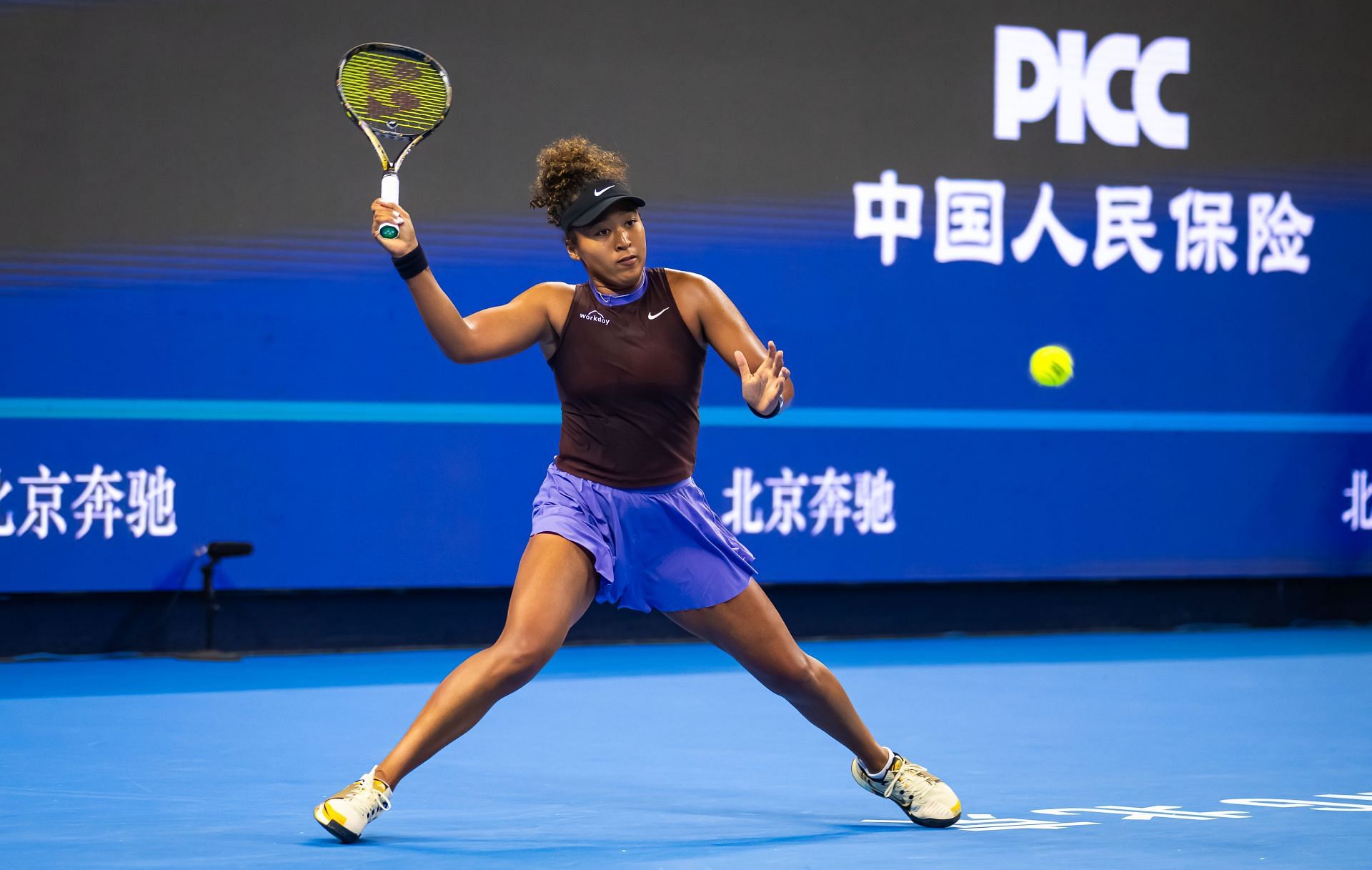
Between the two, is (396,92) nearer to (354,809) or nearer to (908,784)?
(354,809)

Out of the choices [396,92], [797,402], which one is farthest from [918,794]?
[797,402]

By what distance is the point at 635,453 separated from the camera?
4219 mm

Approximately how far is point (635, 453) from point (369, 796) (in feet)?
3.11

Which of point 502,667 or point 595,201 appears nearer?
point 502,667

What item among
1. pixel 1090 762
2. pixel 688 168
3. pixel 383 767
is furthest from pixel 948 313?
pixel 383 767

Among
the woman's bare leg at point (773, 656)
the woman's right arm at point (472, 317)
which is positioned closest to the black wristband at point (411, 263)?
the woman's right arm at point (472, 317)

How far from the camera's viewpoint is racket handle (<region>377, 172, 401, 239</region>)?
387 centimetres

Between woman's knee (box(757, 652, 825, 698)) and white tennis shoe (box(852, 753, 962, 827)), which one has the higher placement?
woman's knee (box(757, 652, 825, 698))

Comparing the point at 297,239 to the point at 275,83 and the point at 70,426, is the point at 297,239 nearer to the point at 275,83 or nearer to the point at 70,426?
the point at 275,83

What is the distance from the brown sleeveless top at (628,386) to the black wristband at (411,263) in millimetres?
397

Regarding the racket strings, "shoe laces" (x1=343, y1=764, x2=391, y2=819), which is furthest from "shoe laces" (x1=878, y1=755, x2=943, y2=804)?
the racket strings

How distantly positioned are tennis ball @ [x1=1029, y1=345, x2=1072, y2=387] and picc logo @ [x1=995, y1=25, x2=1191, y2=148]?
1010 millimetres

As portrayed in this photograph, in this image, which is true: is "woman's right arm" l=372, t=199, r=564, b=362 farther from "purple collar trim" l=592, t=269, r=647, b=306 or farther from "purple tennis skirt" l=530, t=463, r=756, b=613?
"purple tennis skirt" l=530, t=463, r=756, b=613

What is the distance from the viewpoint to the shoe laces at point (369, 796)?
389 cm
